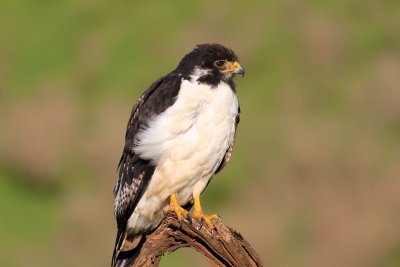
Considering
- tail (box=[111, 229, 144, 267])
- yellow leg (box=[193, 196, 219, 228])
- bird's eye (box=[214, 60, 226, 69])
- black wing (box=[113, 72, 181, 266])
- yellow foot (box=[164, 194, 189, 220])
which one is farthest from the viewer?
tail (box=[111, 229, 144, 267])

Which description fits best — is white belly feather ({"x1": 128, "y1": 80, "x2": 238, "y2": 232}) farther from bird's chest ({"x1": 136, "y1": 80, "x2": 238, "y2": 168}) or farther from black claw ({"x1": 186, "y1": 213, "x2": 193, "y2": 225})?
black claw ({"x1": 186, "y1": 213, "x2": 193, "y2": 225})

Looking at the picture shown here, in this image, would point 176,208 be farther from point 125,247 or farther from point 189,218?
point 125,247

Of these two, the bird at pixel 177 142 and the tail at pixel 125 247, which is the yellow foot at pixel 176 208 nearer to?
the bird at pixel 177 142

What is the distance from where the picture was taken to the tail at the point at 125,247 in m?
11.3

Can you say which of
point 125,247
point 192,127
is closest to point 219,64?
point 192,127

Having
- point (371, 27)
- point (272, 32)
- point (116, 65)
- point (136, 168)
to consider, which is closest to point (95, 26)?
point (116, 65)

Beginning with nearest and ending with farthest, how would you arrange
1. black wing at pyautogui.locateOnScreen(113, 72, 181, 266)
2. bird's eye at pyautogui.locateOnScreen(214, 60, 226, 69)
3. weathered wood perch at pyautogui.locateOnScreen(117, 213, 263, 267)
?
weathered wood perch at pyautogui.locateOnScreen(117, 213, 263, 267) → black wing at pyautogui.locateOnScreen(113, 72, 181, 266) → bird's eye at pyautogui.locateOnScreen(214, 60, 226, 69)

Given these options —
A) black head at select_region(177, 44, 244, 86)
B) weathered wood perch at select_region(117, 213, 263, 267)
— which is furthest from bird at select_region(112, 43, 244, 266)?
weathered wood perch at select_region(117, 213, 263, 267)

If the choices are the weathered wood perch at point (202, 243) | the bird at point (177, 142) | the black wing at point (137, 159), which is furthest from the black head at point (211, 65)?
the weathered wood perch at point (202, 243)

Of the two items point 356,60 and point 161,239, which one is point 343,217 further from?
point 161,239

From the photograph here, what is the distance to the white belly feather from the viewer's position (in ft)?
35.5

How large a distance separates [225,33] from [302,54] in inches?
48.7

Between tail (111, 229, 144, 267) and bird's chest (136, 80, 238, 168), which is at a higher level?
bird's chest (136, 80, 238, 168)

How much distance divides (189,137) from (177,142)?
10 cm
